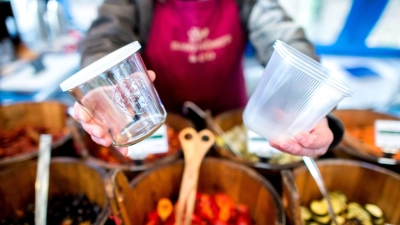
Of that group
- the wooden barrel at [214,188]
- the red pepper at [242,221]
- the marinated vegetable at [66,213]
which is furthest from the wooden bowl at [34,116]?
the red pepper at [242,221]

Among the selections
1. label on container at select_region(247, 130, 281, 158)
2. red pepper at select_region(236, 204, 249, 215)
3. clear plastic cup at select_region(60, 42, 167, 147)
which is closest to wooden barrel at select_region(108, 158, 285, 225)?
red pepper at select_region(236, 204, 249, 215)

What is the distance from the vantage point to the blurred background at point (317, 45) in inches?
85.2

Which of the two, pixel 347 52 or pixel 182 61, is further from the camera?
pixel 347 52

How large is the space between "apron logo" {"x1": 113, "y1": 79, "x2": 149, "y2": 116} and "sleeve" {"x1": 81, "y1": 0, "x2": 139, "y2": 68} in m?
0.53

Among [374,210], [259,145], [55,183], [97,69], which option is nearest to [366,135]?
[374,210]

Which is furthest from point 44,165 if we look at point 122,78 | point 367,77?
point 367,77

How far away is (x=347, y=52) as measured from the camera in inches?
118

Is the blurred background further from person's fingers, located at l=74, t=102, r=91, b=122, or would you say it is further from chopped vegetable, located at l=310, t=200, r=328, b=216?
person's fingers, located at l=74, t=102, r=91, b=122

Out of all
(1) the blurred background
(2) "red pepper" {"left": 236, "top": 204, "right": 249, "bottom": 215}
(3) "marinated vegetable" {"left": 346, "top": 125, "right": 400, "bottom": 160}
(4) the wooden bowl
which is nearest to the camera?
(2) "red pepper" {"left": 236, "top": 204, "right": 249, "bottom": 215}

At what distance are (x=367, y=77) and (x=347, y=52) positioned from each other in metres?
0.50

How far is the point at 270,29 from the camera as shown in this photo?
1.30m

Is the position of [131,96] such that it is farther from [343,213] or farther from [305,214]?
[343,213]

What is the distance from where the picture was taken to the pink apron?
1449 millimetres

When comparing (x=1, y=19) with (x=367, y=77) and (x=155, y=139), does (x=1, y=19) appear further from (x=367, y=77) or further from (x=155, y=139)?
(x=367, y=77)
